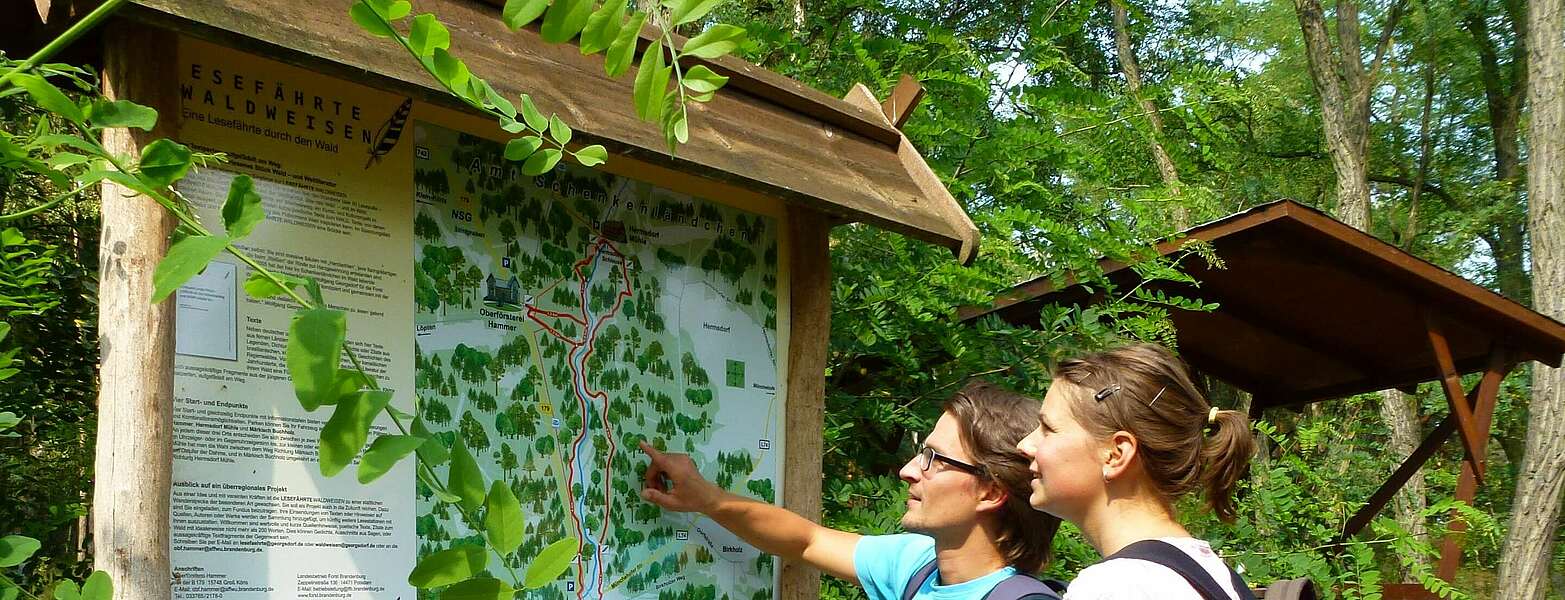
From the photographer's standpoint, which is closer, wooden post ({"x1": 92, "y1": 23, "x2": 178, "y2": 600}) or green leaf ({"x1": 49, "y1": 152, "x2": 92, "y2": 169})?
green leaf ({"x1": 49, "y1": 152, "x2": 92, "y2": 169})

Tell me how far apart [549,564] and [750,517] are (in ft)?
6.10

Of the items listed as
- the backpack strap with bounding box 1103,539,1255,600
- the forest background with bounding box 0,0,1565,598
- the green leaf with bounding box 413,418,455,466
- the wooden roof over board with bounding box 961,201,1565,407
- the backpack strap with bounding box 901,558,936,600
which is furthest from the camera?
the wooden roof over board with bounding box 961,201,1565,407

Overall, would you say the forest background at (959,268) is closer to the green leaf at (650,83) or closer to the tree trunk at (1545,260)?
the tree trunk at (1545,260)

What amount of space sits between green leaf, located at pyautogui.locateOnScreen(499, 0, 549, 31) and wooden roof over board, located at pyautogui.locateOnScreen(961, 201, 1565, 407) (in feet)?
17.6

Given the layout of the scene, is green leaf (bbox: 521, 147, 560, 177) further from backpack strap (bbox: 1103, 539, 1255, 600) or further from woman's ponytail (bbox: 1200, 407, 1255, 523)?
woman's ponytail (bbox: 1200, 407, 1255, 523)

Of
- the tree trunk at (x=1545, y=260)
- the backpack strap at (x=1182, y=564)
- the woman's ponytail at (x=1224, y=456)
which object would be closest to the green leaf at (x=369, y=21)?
the backpack strap at (x=1182, y=564)

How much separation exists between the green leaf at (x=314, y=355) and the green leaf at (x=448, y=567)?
248 millimetres

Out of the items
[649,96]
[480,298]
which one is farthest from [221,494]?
[649,96]

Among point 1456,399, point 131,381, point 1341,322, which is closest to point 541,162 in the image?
point 131,381

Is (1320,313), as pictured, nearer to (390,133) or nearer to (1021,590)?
(1021,590)

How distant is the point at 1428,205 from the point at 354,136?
26.5 meters

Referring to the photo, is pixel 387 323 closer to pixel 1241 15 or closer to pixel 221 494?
pixel 221 494

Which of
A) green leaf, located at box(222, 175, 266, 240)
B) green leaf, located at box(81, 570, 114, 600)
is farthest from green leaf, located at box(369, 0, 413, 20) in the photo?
green leaf, located at box(81, 570, 114, 600)

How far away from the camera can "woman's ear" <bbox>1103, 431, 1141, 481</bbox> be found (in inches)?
98.0
